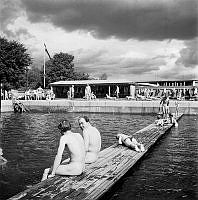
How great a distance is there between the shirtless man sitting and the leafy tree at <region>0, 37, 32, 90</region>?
43699 mm

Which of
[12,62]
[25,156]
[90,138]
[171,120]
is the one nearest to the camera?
[90,138]

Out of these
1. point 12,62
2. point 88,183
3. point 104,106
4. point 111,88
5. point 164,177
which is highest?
point 12,62

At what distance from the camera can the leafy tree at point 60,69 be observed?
7644 cm

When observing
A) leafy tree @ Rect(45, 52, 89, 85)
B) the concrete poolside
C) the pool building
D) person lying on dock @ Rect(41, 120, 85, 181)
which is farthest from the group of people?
leafy tree @ Rect(45, 52, 89, 85)

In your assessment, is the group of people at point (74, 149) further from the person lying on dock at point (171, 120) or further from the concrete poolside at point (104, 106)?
Answer: the concrete poolside at point (104, 106)

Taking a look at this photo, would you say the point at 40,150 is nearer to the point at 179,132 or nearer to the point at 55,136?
the point at 55,136

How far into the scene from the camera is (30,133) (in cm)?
1803

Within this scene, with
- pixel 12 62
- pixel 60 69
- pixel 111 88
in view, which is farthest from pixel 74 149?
pixel 60 69

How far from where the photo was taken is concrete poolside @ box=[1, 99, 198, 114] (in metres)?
33.2

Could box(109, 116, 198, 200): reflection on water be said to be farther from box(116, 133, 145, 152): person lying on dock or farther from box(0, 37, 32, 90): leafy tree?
box(0, 37, 32, 90): leafy tree

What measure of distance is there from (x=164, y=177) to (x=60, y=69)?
A: 70.0 metres

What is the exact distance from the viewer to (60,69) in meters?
77.3

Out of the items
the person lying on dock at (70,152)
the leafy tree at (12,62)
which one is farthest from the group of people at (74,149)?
the leafy tree at (12,62)

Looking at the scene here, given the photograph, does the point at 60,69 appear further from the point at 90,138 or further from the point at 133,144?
the point at 90,138
